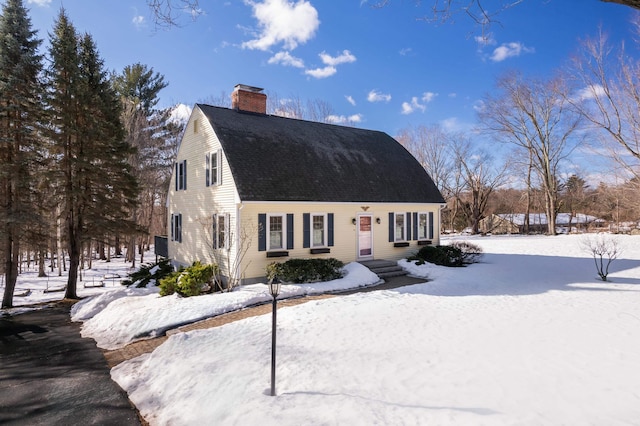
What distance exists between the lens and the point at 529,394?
457 cm

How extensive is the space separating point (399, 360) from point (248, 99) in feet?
44.4

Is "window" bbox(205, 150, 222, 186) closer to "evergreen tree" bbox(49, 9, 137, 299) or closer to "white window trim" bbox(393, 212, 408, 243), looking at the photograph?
"evergreen tree" bbox(49, 9, 137, 299)

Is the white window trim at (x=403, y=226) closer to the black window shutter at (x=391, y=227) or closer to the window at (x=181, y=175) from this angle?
the black window shutter at (x=391, y=227)

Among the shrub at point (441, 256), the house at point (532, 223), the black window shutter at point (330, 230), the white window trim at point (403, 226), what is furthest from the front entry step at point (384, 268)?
the house at point (532, 223)

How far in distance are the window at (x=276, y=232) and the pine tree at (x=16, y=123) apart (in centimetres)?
981

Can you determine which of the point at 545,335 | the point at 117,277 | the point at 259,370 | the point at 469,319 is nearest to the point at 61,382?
the point at 259,370

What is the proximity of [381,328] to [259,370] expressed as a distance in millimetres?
2962

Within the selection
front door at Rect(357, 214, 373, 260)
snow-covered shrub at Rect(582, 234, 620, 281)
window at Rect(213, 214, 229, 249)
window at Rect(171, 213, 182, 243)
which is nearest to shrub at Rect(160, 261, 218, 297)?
window at Rect(213, 214, 229, 249)

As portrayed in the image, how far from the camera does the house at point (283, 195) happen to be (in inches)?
473

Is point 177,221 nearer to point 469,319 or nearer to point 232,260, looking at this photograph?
point 232,260

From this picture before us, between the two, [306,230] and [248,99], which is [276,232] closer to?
[306,230]

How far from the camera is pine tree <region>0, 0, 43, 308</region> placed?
521 inches

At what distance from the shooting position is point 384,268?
45.2 feet

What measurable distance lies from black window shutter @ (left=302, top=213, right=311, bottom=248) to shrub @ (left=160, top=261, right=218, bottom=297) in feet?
11.0
